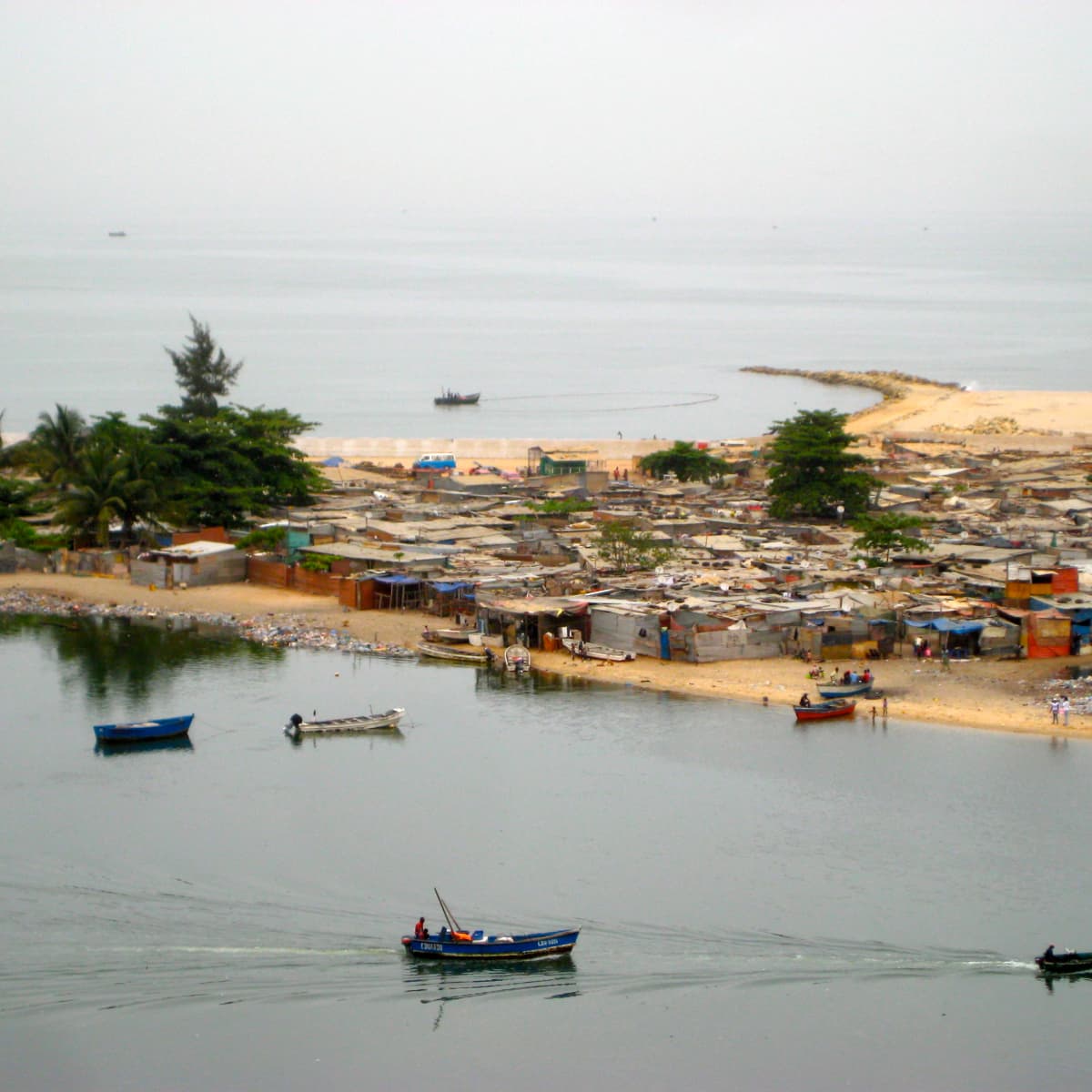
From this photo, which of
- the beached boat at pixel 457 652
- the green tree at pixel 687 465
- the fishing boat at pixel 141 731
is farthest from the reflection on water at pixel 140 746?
the green tree at pixel 687 465

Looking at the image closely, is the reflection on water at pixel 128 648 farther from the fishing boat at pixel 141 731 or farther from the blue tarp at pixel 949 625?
the blue tarp at pixel 949 625

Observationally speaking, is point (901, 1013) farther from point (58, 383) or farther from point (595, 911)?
point (58, 383)

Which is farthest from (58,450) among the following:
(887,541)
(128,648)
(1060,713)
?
(1060,713)

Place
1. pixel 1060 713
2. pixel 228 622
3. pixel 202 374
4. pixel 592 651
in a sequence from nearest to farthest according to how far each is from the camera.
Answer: pixel 1060 713 → pixel 592 651 → pixel 228 622 → pixel 202 374

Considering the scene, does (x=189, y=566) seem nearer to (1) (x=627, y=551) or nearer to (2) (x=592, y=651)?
(1) (x=627, y=551)

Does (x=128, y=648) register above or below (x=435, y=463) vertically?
below

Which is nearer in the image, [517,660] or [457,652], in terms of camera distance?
[517,660]

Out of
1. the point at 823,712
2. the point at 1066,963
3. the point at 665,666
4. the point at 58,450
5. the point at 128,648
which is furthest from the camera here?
the point at 58,450
